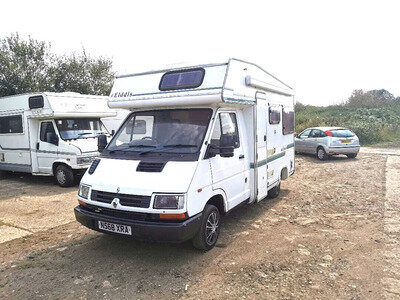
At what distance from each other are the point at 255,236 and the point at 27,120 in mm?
8263

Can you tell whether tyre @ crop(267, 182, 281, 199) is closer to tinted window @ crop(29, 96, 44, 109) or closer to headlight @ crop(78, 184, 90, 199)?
headlight @ crop(78, 184, 90, 199)

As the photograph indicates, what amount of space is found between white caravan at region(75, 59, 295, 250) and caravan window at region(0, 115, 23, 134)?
638 centimetres

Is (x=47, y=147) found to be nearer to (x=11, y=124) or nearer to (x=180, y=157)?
(x=11, y=124)

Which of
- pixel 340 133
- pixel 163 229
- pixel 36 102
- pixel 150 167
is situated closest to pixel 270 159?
pixel 150 167

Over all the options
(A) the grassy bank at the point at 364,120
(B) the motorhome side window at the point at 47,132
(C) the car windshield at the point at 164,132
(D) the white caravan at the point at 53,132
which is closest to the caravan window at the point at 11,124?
(D) the white caravan at the point at 53,132

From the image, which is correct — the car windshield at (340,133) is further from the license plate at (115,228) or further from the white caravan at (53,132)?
the license plate at (115,228)

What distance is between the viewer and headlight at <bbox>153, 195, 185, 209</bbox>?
3.94 meters

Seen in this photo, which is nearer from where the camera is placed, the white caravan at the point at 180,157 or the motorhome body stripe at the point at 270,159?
the white caravan at the point at 180,157

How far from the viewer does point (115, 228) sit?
13.7 feet

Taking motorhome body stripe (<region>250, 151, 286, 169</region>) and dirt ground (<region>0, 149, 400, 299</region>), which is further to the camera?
motorhome body stripe (<region>250, 151, 286, 169</region>)

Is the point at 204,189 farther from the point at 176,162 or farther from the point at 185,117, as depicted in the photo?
the point at 185,117

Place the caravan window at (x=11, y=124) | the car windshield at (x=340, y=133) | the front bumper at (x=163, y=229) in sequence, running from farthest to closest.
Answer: the car windshield at (x=340, y=133)
the caravan window at (x=11, y=124)
the front bumper at (x=163, y=229)

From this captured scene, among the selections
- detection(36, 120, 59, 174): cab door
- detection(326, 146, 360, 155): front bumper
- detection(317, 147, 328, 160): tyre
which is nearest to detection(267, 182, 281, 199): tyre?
detection(36, 120, 59, 174): cab door

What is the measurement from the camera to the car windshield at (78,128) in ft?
31.4
